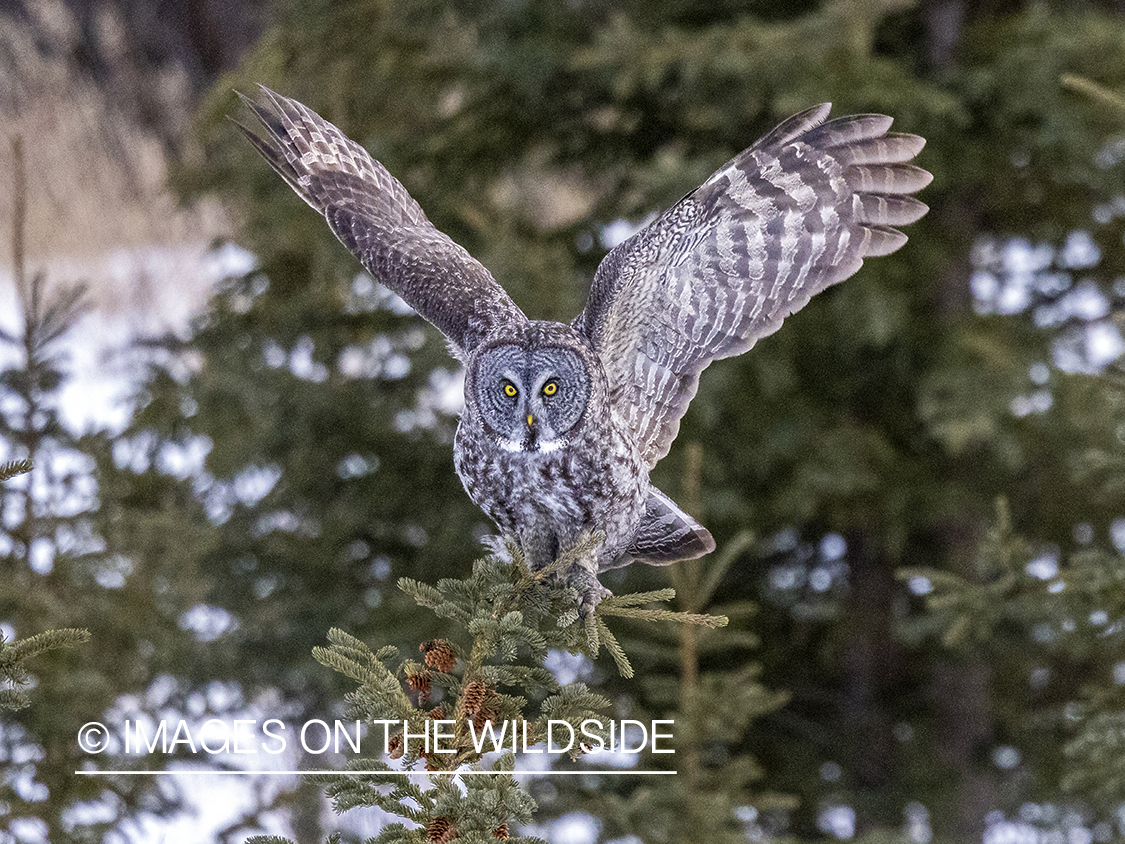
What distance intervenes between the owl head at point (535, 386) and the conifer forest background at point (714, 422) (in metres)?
1.90

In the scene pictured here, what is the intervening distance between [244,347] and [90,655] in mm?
1635

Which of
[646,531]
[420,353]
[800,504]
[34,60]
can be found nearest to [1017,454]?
[800,504]

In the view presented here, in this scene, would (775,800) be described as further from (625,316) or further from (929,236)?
(929,236)

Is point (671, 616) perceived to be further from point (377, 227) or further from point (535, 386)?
point (377, 227)

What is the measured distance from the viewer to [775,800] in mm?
2990

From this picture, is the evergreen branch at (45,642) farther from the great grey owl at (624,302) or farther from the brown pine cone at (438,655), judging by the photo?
the great grey owl at (624,302)

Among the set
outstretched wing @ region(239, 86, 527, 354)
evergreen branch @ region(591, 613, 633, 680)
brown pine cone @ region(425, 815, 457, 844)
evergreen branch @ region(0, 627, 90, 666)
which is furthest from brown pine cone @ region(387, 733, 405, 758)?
outstretched wing @ region(239, 86, 527, 354)

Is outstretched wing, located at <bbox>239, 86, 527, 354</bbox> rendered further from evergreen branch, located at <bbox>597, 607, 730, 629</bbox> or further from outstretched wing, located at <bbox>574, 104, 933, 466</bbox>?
evergreen branch, located at <bbox>597, 607, 730, 629</bbox>

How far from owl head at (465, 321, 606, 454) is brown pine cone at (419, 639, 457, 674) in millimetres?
291

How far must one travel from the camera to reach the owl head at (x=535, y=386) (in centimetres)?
135

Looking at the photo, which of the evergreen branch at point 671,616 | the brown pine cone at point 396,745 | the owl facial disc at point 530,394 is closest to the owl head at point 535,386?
the owl facial disc at point 530,394

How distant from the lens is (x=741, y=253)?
63.5 inches

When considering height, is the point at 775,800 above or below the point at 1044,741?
below

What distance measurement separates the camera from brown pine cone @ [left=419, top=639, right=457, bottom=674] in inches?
57.0
